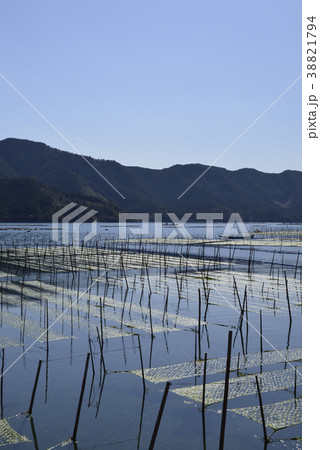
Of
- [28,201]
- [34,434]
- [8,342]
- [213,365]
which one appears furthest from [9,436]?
[28,201]

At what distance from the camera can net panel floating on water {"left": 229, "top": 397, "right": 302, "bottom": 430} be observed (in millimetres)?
5301

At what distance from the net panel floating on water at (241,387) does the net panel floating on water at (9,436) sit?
2.06m

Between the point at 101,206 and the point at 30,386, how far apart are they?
95845 millimetres

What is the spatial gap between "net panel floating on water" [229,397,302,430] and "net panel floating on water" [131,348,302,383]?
125cm

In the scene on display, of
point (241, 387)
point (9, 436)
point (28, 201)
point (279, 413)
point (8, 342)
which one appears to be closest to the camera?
point (9, 436)

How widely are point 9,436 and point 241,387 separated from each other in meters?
2.86

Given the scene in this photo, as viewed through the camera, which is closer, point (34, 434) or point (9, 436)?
point (9, 436)

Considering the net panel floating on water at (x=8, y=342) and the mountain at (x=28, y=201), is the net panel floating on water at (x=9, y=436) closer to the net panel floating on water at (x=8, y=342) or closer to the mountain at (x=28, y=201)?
the net panel floating on water at (x=8, y=342)

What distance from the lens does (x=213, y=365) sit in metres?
7.21

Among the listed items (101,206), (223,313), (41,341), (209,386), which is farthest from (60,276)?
(101,206)

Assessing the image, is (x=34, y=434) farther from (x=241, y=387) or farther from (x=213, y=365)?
(x=213, y=365)

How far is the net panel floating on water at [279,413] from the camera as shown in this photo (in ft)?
17.4

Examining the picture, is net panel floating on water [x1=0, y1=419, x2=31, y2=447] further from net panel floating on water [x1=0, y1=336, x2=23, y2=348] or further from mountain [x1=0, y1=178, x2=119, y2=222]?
mountain [x1=0, y1=178, x2=119, y2=222]
